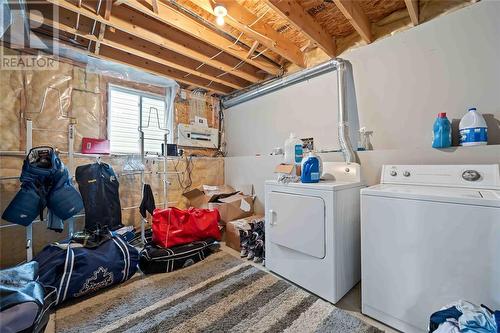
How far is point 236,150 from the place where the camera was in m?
3.67

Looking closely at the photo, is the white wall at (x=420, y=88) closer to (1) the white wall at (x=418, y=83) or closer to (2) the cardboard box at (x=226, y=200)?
(1) the white wall at (x=418, y=83)

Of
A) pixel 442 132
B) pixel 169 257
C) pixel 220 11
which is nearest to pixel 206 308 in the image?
pixel 169 257

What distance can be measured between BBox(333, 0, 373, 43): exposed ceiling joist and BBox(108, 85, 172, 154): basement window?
7.31ft

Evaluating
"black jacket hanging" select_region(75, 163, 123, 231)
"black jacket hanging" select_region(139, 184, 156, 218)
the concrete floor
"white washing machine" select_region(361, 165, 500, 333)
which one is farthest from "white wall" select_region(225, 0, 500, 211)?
"black jacket hanging" select_region(75, 163, 123, 231)

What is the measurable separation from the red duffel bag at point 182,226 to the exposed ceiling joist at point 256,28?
190cm

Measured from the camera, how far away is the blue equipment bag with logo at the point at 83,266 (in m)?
1.45

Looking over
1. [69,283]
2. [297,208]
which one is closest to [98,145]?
[69,283]

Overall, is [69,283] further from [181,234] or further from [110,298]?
[181,234]

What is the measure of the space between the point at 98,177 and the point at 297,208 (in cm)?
202

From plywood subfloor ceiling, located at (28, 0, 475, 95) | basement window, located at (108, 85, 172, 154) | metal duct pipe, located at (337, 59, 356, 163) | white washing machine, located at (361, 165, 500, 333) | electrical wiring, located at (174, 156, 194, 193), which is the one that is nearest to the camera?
white washing machine, located at (361, 165, 500, 333)

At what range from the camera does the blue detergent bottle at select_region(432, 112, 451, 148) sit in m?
1.57

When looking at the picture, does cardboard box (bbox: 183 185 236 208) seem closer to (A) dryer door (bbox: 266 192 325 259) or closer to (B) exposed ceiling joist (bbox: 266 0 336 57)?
(A) dryer door (bbox: 266 192 325 259)

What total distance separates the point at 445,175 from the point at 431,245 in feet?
1.91

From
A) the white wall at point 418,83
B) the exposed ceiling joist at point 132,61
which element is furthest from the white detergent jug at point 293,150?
the exposed ceiling joist at point 132,61
